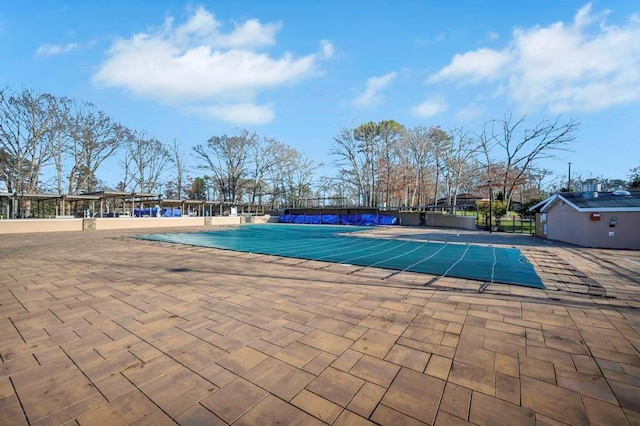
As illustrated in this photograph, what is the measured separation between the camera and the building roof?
423 inches

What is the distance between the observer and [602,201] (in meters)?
11.5

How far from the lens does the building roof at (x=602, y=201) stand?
10.8 meters

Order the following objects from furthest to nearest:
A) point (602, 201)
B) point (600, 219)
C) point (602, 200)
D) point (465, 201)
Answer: point (465, 201) < point (602, 200) < point (602, 201) < point (600, 219)

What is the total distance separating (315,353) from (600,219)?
14.2 meters

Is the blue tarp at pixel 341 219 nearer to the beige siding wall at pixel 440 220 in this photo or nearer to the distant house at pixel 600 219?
the beige siding wall at pixel 440 220

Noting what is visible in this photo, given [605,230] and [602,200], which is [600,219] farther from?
[602,200]

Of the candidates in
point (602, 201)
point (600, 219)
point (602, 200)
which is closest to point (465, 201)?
point (602, 200)

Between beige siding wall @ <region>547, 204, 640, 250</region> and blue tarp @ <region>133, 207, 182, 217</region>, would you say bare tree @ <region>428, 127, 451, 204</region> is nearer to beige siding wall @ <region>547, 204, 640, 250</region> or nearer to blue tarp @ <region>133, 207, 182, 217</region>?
beige siding wall @ <region>547, 204, 640, 250</region>

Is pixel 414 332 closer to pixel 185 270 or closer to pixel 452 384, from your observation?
pixel 452 384

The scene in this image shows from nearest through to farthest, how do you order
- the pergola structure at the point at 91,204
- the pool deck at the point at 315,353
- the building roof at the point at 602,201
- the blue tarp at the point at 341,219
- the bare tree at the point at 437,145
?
the pool deck at the point at 315,353
the building roof at the point at 602,201
the pergola structure at the point at 91,204
the blue tarp at the point at 341,219
the bare tree at the point at 437,145

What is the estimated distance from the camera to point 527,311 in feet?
10.9

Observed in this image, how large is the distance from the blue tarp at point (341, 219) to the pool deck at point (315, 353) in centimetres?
2255

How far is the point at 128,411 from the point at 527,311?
4.01 m

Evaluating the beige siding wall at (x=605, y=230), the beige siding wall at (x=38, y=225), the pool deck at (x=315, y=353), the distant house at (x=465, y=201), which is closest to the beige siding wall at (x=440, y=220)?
the distant house at (x=465, y=201)
